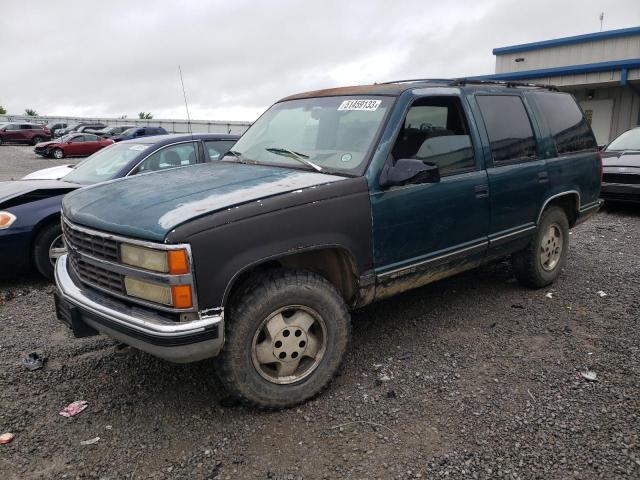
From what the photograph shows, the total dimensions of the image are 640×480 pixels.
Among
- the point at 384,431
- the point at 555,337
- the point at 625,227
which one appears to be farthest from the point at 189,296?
the point at 625,227

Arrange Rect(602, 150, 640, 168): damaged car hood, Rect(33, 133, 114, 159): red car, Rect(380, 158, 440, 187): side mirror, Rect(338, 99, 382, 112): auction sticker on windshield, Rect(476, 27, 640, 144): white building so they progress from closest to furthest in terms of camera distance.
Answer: Rect(380, 158, 440, 187): side mirror → Rect(338, 99, 382, 112): auction sticker on windshield → Rect(602, 150, 640, 168): damaged car hood → Rect(476, 27, 640, 144): white building → Rect(33, 133, 114, 159): red car

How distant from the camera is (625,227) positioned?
27.5ft

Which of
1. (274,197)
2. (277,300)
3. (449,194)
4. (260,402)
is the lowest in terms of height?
(260,402)

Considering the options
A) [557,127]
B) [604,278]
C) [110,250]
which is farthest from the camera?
[604,278]

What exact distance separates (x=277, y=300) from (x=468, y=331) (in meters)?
2.04

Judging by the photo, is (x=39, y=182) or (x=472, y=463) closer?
(x=472, y=463)

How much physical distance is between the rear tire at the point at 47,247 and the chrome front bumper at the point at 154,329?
2600mm

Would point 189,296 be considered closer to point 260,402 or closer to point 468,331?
point 260,402

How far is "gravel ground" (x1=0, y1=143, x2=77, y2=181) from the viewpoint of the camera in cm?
1974

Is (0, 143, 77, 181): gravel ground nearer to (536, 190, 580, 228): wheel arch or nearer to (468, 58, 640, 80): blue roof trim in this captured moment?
(468, 58, 640, 80): blue roof trim

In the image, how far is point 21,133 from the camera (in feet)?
114

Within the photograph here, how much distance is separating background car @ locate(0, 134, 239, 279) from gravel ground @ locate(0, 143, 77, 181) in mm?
13336

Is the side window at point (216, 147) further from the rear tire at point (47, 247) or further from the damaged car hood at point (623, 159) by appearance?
the damaged car hood at point (623, 159)

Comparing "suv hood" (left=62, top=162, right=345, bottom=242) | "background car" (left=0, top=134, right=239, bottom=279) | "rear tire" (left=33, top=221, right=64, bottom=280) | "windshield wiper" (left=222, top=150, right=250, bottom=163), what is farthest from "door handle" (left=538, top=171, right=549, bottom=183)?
"rear tire" (left=33, top=221, right=64, bottom=280)
